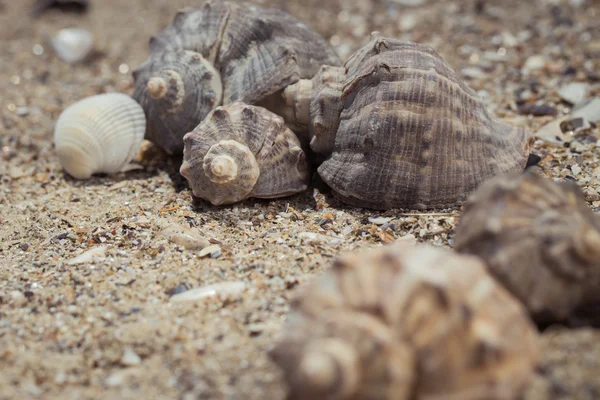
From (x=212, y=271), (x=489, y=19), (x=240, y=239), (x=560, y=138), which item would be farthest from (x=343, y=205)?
(x=489, y=19)

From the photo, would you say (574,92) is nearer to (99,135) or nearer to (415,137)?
(415,137)

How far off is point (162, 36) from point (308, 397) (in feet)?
10.4

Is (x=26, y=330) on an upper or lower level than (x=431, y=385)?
lower

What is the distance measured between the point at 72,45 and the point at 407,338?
5628mm

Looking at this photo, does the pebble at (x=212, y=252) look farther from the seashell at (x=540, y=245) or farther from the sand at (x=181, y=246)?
the seashell at (x=540, y=245)

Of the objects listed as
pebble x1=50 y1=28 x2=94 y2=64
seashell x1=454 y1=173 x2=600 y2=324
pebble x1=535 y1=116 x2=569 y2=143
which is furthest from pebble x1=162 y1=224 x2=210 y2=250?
pebble x1=50 y1=28 x2=94 y2=64

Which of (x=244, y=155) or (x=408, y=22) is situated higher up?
(x=408, y=22)

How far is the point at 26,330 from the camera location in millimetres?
2654

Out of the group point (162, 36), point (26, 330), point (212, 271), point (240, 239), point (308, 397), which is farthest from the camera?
point (162, 36)

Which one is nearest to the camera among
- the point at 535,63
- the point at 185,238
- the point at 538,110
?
the point at 185,238

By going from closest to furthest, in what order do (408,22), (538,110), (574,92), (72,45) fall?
(538,110), (574,92), (408,22), (72,45)

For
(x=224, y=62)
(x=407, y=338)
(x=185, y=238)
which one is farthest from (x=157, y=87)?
(x=407, y=338)

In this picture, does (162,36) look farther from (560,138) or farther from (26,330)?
(560,138)

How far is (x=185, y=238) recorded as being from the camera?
3.26 m
